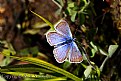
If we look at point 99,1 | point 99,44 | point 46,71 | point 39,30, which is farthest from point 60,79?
point 39,30

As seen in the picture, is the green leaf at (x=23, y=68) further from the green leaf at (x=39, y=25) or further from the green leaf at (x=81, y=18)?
the green leaf at (x=39, y=25)

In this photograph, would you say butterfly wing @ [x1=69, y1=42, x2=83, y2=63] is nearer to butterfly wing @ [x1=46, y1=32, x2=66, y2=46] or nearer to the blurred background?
butterfly wing @ [x1=46, y1=32, x2=66, y2=46]

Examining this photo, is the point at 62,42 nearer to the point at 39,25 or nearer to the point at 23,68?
the point at 23,68

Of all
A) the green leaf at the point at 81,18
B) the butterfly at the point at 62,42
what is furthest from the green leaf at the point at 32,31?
the butterfly at the point at 62,42

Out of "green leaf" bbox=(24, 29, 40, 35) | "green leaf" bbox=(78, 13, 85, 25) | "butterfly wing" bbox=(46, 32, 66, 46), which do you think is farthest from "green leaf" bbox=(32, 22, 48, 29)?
"butterfly wing" bbox=(46, 32, 66, 46)

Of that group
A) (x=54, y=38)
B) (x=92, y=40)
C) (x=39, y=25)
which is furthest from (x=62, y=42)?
(x=39, y=25)

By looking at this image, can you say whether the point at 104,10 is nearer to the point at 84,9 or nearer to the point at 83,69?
the point at 84,9
